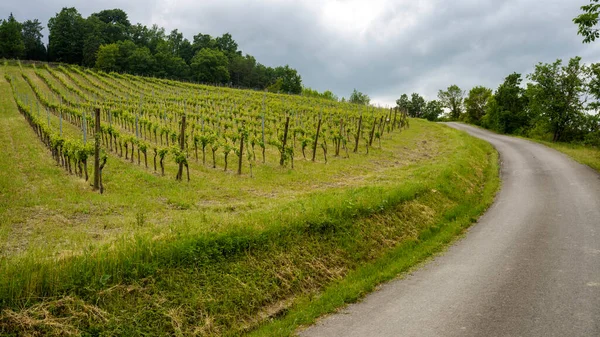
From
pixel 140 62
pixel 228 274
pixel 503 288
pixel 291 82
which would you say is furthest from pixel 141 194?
pixel 291 82

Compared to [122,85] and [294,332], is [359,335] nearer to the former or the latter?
[294,332]

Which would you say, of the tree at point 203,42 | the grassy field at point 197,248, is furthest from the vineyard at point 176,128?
the tree at point 203,42

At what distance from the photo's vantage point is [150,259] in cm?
747

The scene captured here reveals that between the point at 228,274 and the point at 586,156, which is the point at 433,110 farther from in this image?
the point at 228,274

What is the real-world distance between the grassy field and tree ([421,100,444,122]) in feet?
288

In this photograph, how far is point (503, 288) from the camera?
26.7 feet

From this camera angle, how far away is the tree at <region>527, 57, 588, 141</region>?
3744 cm

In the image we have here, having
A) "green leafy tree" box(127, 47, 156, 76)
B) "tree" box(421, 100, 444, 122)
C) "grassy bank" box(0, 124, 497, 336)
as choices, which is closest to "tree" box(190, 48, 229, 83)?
"green leafy tree" box(127, 47, 156, 76)

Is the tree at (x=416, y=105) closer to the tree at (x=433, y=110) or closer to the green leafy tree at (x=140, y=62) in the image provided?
the tree at (x=433, y=110)

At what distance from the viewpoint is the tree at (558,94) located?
123 feet

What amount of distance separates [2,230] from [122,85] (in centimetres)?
6812

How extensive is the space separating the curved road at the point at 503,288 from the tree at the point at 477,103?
65.1 metres

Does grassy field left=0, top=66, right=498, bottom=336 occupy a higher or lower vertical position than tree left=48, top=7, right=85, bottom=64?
lower

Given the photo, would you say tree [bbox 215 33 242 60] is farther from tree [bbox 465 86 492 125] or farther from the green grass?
the green grass
